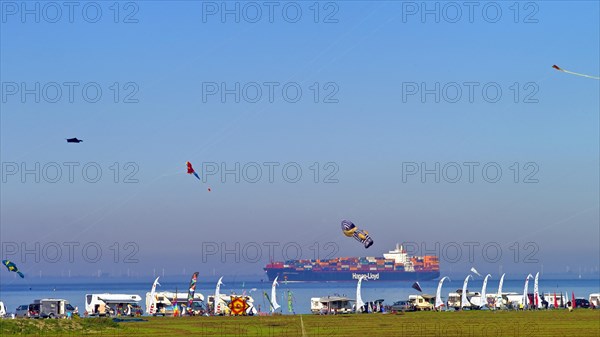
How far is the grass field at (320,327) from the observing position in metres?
78.8

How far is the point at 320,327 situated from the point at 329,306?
36.9 metres

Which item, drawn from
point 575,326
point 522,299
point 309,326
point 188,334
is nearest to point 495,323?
point 575,326

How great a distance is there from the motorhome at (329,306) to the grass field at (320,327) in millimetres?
22445

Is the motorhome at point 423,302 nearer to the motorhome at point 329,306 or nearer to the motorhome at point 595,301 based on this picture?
the motorhome at point 329,306

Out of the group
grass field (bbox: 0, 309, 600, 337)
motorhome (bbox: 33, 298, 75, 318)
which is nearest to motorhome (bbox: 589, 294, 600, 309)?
grass field (bbox: 0, 309, 600, 337)

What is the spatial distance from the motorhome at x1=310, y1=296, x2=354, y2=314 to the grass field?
22.4 m

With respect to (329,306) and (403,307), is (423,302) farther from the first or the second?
(329,306)

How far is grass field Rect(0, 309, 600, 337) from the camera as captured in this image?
258 feet

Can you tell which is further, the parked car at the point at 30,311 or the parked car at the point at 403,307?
the parked car at the point at 403,307

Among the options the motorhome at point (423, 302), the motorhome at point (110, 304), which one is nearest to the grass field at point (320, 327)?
the motorhome at point (110, 304)

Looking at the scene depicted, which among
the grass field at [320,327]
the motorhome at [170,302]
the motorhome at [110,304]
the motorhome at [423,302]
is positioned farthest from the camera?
the motorhome at [423,302]

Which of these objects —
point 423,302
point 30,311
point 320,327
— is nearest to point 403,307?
point 423,302

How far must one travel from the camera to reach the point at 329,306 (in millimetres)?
124875

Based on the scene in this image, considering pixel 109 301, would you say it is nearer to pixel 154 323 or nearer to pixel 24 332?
pixel 154 323
